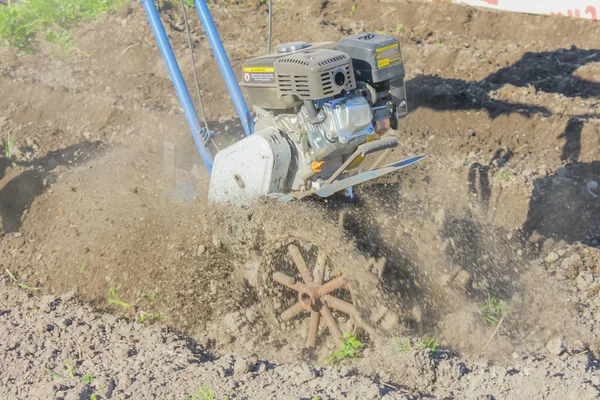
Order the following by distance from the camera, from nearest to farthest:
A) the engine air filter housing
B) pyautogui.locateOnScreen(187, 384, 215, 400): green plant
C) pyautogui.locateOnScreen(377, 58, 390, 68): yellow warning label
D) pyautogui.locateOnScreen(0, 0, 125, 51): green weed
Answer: pyautogui.locateOnScreen(187, 384, 215, 400): green plant, the engine air filter housing, pyautogui.locateOnScreen(377, 58, 390, 68): yellow warning label, pyautogui.locateOnScreen(0, 0, 125, 51): green weed

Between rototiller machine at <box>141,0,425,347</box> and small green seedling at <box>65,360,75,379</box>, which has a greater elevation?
rototiller machine at <box>141,0,425,347</box>

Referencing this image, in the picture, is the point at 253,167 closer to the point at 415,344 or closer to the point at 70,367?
the point at 415,344

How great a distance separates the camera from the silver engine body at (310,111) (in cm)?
365

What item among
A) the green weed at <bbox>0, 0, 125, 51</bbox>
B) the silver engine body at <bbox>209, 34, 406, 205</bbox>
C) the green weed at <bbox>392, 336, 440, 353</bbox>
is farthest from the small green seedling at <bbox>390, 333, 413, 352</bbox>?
the green weed at <bbox>0, 0, 125, 51</bbox>

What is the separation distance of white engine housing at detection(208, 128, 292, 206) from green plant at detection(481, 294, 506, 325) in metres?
1.32

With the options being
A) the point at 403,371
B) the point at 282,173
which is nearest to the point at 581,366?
the point at 403,371

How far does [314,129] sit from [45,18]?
17.5ft

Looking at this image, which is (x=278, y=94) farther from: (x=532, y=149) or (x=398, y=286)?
(x=532, y=149)

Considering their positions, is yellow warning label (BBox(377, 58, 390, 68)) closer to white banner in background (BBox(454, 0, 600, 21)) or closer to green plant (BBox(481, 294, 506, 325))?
green plant (BBox(481, 294, 506, 325))

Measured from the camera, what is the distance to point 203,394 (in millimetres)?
3301

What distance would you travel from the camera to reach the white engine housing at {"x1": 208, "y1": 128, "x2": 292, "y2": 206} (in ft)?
12.7

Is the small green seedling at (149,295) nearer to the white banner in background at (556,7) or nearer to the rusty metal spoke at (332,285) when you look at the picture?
the rusty metal spoke at (332,285)

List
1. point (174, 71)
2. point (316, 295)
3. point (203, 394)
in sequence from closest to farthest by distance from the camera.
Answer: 1. point (203, 394)
2. point (316, 295)
3. point (174, 71)

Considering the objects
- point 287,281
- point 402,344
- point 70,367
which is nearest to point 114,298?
point 70,367
